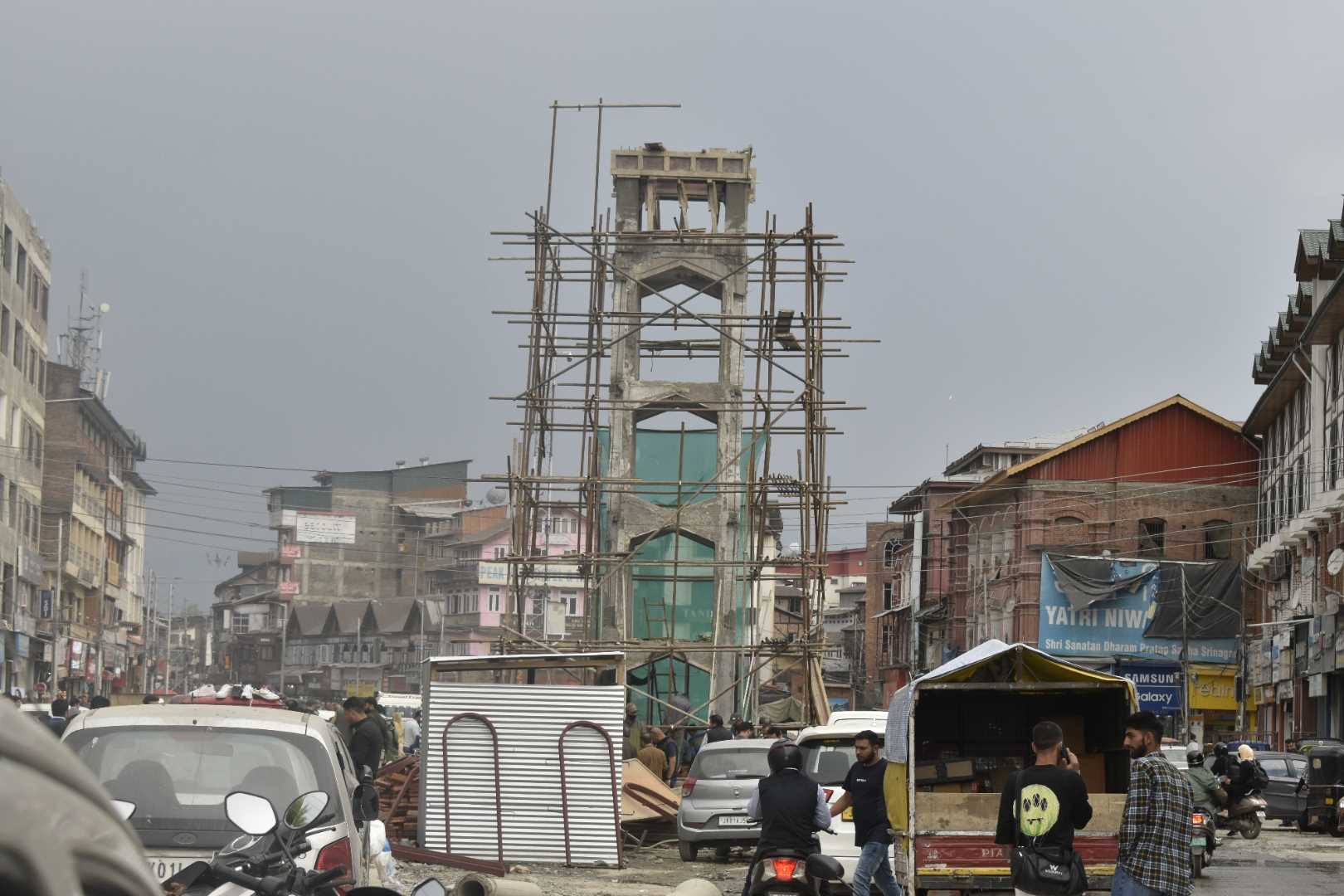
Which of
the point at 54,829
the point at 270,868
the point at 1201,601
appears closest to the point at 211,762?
the point at 270,868

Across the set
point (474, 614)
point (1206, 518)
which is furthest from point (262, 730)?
point (474, 614)

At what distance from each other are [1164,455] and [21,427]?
38594 millimetres

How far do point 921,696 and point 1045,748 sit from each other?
6614 millimetres

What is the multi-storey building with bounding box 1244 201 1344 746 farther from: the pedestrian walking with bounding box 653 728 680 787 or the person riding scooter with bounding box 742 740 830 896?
the person riding scooter with bounding box 742 740 830 896

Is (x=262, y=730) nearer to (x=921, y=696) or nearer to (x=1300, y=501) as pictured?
(x=921, y=696)

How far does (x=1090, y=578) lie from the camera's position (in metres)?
58.4

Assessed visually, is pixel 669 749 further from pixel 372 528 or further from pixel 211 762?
pixel 372 528

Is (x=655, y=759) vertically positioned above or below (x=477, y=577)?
below

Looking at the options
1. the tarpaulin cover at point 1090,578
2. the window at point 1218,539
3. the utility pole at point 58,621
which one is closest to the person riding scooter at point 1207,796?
the tarpaulin cover at point 1090,578

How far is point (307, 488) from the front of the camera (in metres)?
139

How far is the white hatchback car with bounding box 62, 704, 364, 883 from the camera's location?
28.9 feet

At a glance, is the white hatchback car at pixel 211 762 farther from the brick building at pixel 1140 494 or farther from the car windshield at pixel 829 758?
the brick building at pixel 1140 494

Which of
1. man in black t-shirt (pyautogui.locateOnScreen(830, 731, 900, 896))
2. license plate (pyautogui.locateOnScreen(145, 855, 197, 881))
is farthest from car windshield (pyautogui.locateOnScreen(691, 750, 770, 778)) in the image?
license plate (pyautogui.locateOnScreen(145, 855, 197, 881))

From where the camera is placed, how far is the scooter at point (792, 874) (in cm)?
1232
